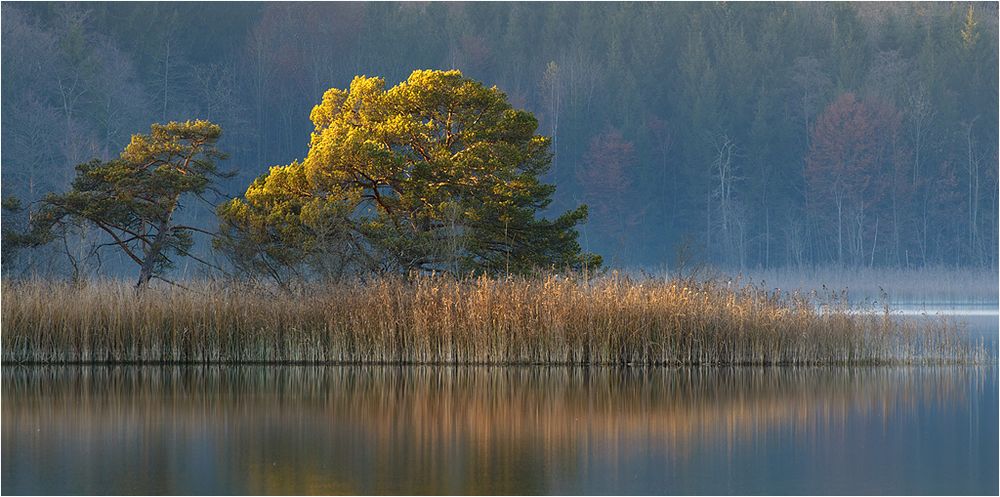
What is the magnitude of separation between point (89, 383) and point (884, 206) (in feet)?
141

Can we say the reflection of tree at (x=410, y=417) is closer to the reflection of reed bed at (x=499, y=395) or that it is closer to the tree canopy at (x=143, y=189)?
the reflection of reed bed at (x=499, y=395)

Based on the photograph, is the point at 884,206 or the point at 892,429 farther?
the point at 884,206

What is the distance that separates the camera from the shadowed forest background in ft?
175

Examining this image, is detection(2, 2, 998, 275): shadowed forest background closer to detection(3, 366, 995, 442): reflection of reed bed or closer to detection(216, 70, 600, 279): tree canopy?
detection(216, 70, 600, 279): tree canopy

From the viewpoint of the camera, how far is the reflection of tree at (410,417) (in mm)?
9914

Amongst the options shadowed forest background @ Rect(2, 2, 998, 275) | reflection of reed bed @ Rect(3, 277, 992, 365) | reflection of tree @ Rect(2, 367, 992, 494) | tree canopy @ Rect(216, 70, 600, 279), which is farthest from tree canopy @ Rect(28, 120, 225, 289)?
shadowed forest background @ Rect(2, 2, 998, 275)

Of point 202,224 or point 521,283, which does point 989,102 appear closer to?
point 202,224

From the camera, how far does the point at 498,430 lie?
39.4ft

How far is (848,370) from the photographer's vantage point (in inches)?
674

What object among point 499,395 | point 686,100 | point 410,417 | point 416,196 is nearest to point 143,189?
point 416,196

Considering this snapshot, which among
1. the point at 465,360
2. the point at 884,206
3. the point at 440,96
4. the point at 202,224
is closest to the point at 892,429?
the point at 465,360

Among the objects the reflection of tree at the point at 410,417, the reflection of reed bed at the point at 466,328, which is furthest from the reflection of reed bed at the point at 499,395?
the reflection of reed bed at the point at 466,328

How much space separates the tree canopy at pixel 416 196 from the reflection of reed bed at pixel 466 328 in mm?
2633

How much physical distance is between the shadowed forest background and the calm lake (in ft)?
111
